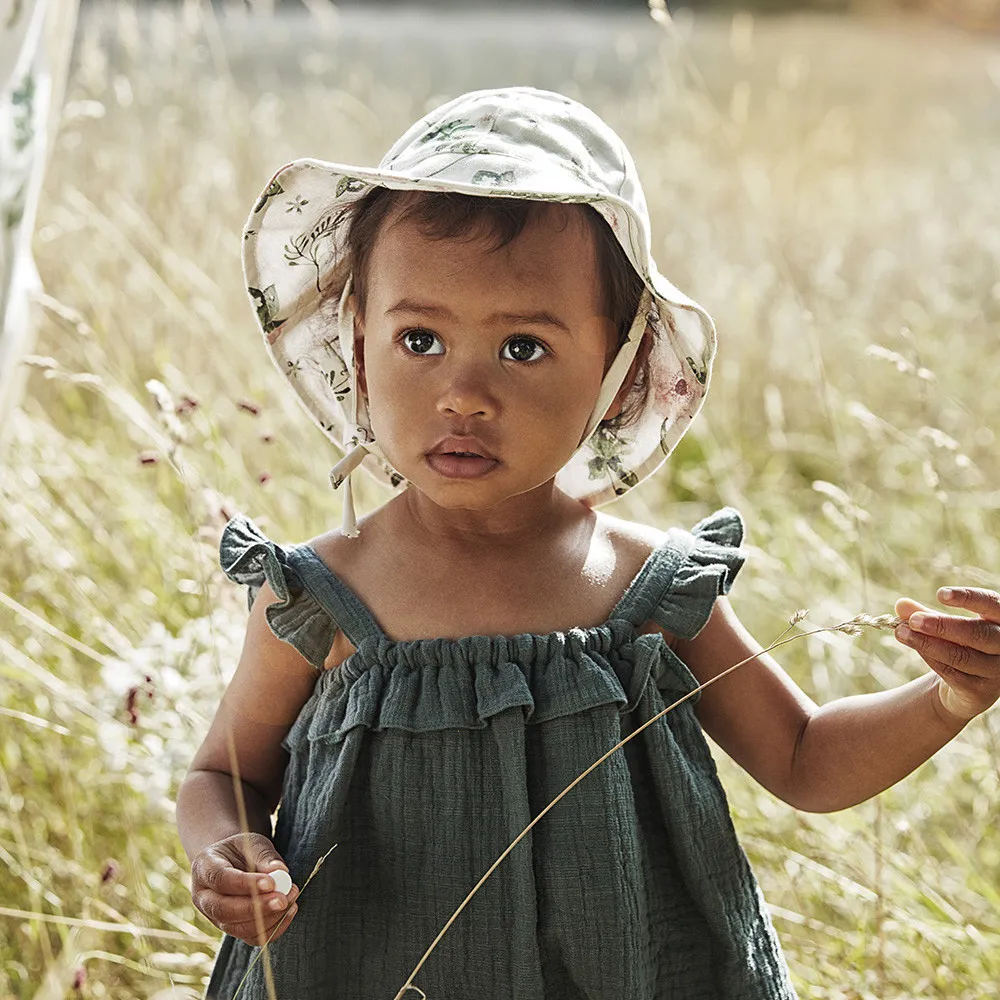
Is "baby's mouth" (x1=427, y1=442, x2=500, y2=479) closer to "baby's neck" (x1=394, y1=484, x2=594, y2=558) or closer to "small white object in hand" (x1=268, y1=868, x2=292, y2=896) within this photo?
"baby's neck" (x1=394, y1=484, x2=594, y2=558)

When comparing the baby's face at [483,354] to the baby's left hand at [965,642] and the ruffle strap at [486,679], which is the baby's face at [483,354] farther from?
the baby's left hand at [965,642]

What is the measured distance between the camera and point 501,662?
4.92 feet

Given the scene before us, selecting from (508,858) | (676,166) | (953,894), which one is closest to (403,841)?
(508,858)

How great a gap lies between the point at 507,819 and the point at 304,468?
1.55 metres

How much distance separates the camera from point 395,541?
1617mm

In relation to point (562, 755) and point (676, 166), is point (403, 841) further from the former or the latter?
point (676, 166)

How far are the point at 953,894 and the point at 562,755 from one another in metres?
1.09

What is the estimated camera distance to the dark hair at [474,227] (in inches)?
57.5

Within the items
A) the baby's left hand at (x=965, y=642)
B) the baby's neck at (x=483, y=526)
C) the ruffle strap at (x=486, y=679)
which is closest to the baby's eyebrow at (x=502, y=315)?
the baby's neck at (x=483, y=526)

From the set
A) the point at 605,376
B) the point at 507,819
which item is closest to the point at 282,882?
the point at 507,819

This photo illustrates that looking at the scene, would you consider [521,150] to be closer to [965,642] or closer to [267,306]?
[267,306]

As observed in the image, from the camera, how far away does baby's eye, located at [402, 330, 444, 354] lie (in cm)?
148

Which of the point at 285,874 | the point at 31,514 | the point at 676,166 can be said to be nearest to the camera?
the point at 285,874

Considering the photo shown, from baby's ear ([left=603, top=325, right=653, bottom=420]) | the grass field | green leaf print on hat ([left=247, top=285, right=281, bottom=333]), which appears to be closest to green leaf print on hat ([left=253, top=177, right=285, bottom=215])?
green leaf print on hat ([left=247, top=285, right=281, bottom=333])
